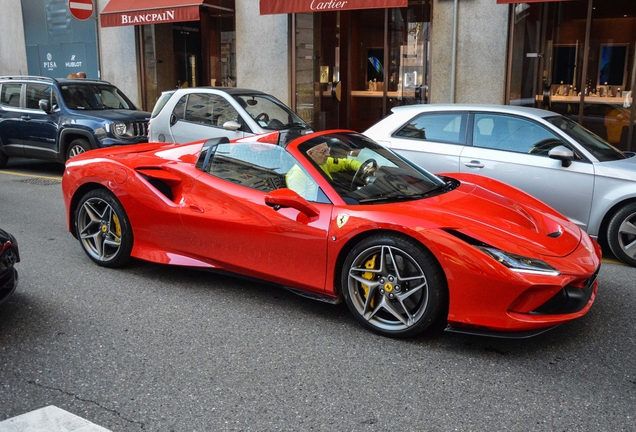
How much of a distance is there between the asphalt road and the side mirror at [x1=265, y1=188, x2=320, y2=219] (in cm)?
80

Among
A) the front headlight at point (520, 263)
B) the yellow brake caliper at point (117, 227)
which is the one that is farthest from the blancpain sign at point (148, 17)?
the front headlight at point (520, 263)

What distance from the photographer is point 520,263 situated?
3818 millimetres

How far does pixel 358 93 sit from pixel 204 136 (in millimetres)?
5643

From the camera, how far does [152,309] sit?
4.76 m

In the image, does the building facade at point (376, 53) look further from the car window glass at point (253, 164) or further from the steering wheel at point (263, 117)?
the car window glass at point (253, 164)

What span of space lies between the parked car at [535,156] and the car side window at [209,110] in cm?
285

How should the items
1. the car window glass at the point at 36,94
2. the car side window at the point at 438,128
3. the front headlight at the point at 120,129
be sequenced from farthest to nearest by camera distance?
1. the car window glass at the point at 36,94
2. the front headlight at the point at 120,129
3. the car side window at the point at 438,128

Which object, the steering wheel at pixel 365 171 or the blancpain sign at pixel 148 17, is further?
the blancpain sign at pixel 148 17

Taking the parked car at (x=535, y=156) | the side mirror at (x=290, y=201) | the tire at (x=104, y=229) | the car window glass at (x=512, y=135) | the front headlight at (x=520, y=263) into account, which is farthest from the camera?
the car window glass at (x=512, y=135)

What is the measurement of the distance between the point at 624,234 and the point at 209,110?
6.26 metres

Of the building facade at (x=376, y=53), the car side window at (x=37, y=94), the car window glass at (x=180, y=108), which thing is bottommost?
the car window glass at (x=180, y=108)

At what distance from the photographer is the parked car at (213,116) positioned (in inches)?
375

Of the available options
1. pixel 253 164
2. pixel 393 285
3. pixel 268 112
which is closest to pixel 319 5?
pixel 268 112

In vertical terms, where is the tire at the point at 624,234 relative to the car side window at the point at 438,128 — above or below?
below
